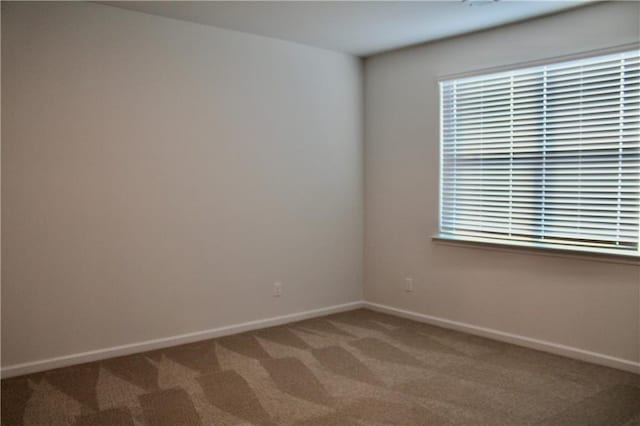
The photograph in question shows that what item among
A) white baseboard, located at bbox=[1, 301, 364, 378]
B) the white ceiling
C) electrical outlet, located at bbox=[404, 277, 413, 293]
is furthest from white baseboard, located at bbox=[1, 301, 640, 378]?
the white ceiling

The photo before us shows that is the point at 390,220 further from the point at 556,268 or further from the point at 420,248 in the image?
the point at 556,268

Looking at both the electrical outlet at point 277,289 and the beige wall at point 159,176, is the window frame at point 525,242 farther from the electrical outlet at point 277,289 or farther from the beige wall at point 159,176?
the electrical outlet at point 277,289

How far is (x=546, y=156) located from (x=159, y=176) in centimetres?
289

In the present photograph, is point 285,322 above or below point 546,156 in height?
below

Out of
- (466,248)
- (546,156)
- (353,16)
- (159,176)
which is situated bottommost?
(466,248)

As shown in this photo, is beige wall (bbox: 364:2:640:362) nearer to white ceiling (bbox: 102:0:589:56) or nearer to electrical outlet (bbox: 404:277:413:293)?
electrical outlet (bbox: 404:277:413:293)

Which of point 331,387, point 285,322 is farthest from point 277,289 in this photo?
point 331,387

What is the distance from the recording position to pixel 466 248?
4.66 meters

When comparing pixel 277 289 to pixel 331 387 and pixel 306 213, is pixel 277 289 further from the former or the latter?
pixel 331 387

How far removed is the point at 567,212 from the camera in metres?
4.04

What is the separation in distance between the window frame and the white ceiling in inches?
13.4

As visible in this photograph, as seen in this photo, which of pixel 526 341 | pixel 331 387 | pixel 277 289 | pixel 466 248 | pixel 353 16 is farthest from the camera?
pixel 277 289

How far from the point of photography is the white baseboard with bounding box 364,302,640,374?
12.4ft

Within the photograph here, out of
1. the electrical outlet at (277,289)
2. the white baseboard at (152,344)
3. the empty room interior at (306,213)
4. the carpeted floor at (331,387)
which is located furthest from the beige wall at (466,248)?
the electrical outlet at (277,289)
